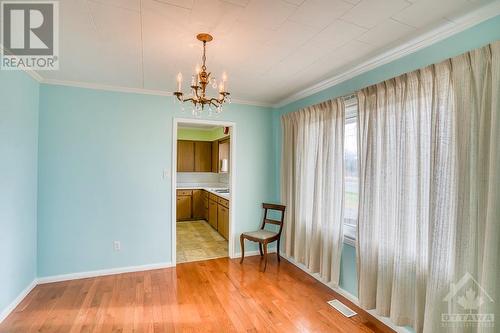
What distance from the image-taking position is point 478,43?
1.69 m

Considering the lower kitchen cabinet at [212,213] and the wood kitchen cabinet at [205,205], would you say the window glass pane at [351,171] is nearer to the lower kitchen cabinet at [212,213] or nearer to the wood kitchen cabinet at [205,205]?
the lower kitchen cabinet at [212,213]

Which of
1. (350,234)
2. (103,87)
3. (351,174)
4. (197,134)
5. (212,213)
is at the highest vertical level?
(103,87)

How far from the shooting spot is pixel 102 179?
10.8 ft

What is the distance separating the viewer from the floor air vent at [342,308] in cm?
247

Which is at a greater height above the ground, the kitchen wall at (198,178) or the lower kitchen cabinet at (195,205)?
the kitchen wall at (198,178)

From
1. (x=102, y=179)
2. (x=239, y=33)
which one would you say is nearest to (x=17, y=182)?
(x=102, y=179)

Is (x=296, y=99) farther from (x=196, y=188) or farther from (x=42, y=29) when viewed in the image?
(x=196, y=188)

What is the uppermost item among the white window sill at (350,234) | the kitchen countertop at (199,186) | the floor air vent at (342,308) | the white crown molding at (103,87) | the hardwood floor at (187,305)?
the white crown molding at (103,87)

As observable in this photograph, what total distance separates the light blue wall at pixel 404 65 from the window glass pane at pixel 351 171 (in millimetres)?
342

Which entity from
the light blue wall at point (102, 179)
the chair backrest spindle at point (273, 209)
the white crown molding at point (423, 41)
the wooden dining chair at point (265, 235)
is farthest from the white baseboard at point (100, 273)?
the white crown molding at point (423, 41)

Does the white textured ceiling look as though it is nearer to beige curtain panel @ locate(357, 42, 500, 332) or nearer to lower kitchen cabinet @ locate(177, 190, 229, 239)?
beige curtain panel @ locate(357, 42, 500, 332)

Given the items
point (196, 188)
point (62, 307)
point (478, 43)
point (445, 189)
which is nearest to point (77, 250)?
point (62, 307)

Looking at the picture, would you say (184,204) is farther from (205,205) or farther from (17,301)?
(17,301)

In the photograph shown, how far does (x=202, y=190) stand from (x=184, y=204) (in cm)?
59
